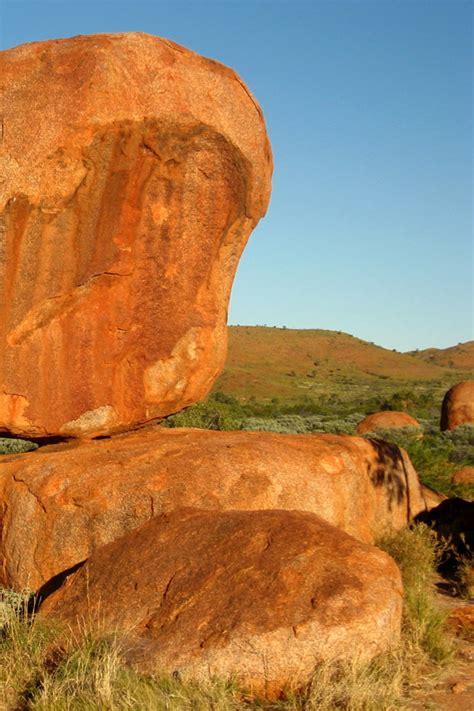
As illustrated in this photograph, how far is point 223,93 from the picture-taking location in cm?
946

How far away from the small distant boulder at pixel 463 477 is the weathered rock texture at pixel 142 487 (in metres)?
7.62

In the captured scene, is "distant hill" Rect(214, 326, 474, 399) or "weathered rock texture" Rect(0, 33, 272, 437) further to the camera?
"distant hill" Rect(214, 326, 474, 399)

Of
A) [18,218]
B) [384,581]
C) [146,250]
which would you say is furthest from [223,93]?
[384,581]

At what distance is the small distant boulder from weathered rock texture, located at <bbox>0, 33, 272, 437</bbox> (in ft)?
27.2

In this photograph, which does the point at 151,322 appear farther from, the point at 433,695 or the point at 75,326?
the point at 433,695

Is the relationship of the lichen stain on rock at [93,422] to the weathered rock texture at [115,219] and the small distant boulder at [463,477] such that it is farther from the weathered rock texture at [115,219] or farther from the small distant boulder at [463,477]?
the small distant boulder at [463,477]

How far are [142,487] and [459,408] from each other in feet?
74.0

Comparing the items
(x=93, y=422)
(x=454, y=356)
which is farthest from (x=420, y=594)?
(x=454, y=356)

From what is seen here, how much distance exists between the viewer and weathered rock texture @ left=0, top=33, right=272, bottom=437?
878 centimetres

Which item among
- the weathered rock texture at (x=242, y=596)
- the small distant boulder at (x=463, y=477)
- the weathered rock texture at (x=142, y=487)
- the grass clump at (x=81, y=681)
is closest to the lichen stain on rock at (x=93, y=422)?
the weathered rock texture at (x=142, y=487)

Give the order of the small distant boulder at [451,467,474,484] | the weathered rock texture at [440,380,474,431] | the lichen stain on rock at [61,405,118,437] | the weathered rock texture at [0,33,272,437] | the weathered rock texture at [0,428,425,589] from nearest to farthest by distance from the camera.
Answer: the weathered rock texture at [0,428,425,589] < the weathered rock texture at [0,33,272,437] < the lichen stain on rock at [61,405,118,437] < the small distant boulder at [451,467,474,484] < the weathered rock texture at [440,380,474,431]

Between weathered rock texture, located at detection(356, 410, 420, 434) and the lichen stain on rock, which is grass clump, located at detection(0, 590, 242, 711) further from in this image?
weathered rock texture, located at detection(356, 410, 420, 434)

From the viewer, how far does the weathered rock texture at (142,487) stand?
834cm

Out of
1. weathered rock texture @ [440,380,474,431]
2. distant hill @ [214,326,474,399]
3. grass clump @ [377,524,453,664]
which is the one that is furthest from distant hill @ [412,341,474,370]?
grass clump @ [377,524,453,664]
